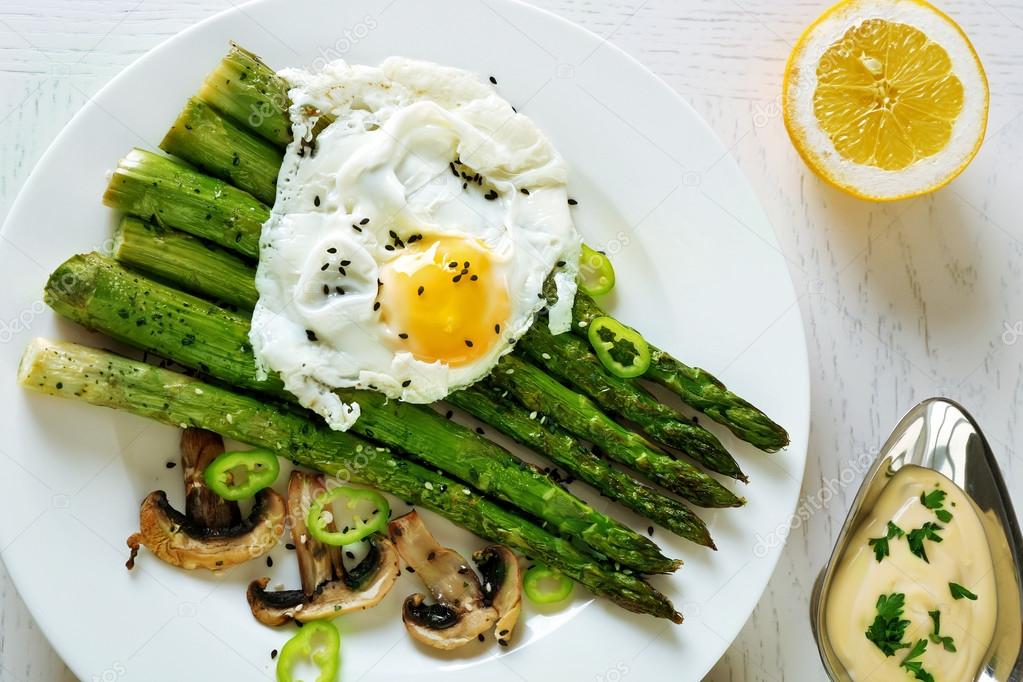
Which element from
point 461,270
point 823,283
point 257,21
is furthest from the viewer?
point 823,283

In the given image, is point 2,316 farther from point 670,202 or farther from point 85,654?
point 670,202

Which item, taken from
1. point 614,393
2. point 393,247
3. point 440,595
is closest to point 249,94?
point 393,247

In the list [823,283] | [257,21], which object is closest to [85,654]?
[257,21]

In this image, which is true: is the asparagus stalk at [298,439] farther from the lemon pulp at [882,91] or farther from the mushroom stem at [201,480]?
the lemon pulp at [882,91]

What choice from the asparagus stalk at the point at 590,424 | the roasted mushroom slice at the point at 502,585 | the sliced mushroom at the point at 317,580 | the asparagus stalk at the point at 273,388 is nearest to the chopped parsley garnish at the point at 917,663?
the asparagus stalk at the point at 590,424

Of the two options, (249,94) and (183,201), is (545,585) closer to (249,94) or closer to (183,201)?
(183,201)

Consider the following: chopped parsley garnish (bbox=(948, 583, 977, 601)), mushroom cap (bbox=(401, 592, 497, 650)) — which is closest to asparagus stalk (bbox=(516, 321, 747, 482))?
mushroom cap (bbox=(401, 592, 497, 650))
